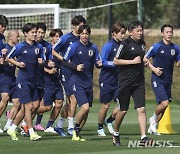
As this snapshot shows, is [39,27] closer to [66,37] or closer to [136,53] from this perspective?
[66,37]

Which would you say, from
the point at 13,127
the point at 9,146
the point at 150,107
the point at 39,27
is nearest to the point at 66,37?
the point at 39,27

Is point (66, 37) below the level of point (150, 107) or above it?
above

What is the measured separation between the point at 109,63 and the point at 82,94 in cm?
161

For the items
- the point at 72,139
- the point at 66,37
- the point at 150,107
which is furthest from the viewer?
the point at 150,107

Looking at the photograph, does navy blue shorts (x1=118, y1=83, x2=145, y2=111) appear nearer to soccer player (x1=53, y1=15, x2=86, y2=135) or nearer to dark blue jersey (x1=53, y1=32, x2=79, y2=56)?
soccer player (x1=53, y1=15, x2=86, y2=135)

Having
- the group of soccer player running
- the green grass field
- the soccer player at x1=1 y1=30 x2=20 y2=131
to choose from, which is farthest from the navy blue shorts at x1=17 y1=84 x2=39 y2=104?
the soccer player at x1=1 y1=30 x2=20 y2=131

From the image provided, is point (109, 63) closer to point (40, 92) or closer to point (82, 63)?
point (82, 63)

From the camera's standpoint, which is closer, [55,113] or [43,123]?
[55,113]

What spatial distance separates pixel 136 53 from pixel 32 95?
2.65 m

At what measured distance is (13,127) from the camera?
1853 cm

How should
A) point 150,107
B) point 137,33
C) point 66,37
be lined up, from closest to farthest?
1. point 137,33
2. point 66,37
3. point 150,107

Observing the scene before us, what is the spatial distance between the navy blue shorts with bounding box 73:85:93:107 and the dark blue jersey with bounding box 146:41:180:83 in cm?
194

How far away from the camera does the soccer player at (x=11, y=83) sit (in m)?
20.0

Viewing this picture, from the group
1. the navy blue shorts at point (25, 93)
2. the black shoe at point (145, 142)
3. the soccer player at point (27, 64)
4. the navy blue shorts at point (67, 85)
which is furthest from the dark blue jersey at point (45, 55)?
the black shoe at point (145, 142)
